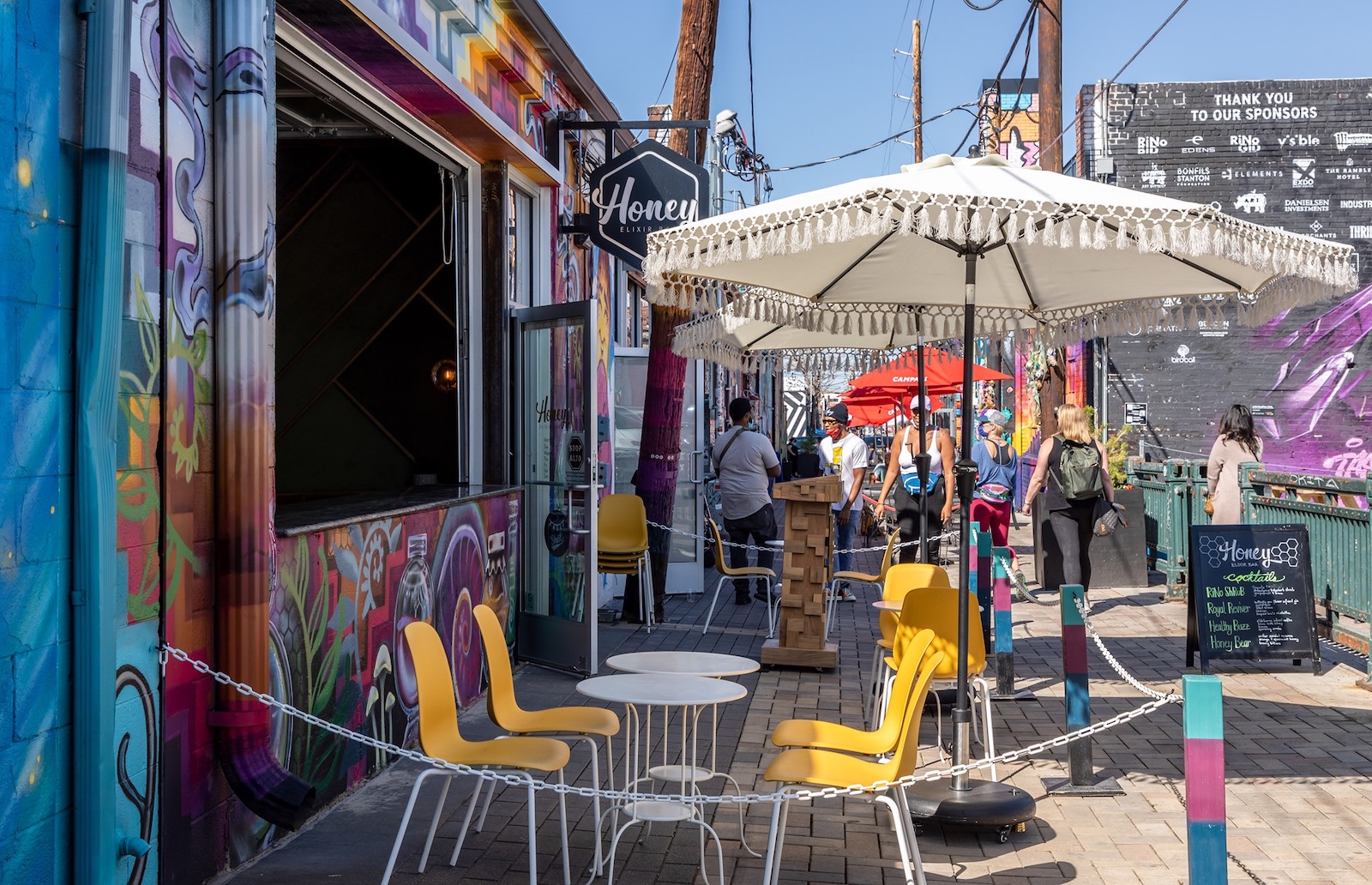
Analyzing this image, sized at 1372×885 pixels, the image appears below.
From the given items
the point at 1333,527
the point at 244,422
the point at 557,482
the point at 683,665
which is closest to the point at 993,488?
the point at 1333,527

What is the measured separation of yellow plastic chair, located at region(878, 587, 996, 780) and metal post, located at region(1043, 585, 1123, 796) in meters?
0.39

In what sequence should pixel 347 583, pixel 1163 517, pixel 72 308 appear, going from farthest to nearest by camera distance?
1. pixel 1163 517
2. pixel 347 583
3. pixel 72 308

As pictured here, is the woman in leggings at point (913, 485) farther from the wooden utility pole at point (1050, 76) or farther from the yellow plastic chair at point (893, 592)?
the yellow plastic chair at point (893, 592)

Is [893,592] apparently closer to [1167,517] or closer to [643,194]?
[643,194]

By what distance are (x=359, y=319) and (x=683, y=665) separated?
638cm

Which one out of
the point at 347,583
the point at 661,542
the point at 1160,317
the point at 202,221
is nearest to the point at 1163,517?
the point at 661,542

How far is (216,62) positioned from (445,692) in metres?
2.38

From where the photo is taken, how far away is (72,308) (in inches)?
141

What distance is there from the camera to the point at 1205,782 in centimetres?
329

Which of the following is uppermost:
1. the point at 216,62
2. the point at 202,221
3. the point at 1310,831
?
the point at 216,62

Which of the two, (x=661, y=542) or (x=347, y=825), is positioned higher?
(x=661, y=542)

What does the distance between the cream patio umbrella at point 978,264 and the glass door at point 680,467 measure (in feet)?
16.1

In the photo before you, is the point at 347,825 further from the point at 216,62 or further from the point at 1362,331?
Result: the point at 1362,331

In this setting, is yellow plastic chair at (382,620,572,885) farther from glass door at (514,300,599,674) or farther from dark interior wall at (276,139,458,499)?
A: dark interior wall at (276,139,458,499)
